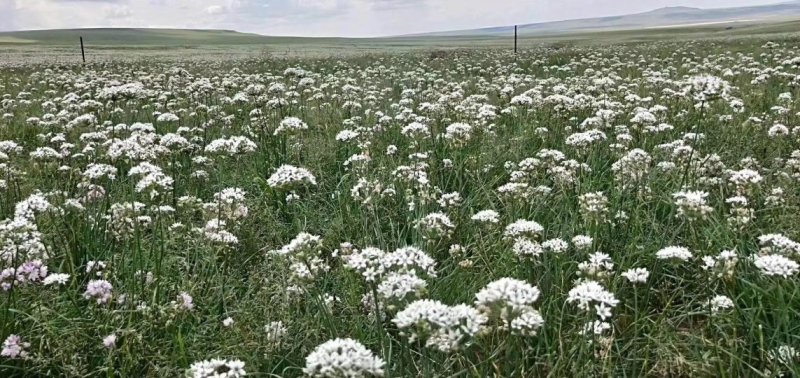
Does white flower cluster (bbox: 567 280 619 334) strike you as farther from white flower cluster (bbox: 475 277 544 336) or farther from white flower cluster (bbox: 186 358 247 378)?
white flower cluster (bbox: 186 358 247 378)

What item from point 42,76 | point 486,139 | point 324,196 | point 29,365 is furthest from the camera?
Answer: point 42,76

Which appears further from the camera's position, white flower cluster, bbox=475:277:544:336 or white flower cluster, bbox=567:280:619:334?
white flower cluster, bbox=567:280:619:334

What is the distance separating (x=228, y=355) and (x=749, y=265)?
3.68 metres

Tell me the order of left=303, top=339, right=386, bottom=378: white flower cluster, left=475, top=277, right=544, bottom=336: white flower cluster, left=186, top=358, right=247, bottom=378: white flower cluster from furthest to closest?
left=186, top=358, right=247, bottom=378: white flower cluster
left=475, top=277, right=544, bottom=336: white flower cluster
left=303, top=339, right=386, bottom=378: white flower cluster

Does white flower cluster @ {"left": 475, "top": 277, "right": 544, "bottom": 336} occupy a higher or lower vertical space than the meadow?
higher

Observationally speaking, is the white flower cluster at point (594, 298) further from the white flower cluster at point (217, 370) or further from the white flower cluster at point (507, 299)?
the white flower cluster at point (217, 370)

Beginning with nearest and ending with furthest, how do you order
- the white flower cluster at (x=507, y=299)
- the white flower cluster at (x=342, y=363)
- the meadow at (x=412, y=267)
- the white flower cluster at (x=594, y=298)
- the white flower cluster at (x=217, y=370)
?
the white flower cluster at (x=342, y=363), the white flower cluster at (x=507, y=299), the white flower cluster at (x=217, y=370), the white flower cluster at (x=594, y=298), the meadow at (x=412, y=267)

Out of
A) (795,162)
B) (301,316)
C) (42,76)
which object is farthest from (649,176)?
(42,76)

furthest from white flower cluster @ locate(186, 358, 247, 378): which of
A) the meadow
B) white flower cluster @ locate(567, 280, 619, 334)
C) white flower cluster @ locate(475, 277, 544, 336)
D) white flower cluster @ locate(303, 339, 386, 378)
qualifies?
white flower cluster @ locate(567, 280, 619, 334)

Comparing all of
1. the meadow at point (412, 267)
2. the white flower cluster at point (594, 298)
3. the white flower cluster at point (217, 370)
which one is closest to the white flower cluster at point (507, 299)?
the meadow at point (412, 267)

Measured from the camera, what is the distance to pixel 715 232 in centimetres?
498

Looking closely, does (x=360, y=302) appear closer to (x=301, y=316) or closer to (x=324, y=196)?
(x=301, y=316)

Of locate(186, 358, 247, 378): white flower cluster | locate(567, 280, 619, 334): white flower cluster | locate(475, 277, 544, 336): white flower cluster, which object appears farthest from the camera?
locate(567, 280, 619, 334): white flower cluster

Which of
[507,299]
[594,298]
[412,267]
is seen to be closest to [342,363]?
[507,299]
